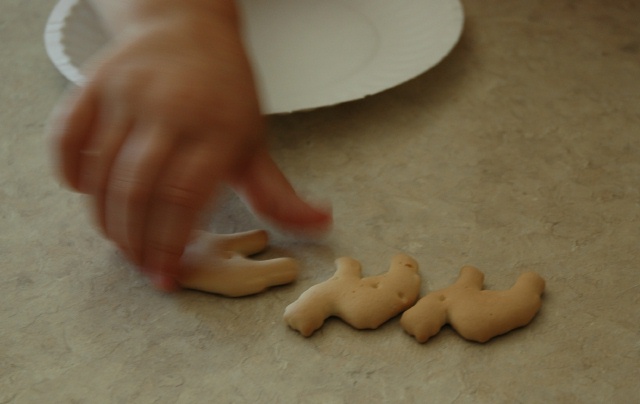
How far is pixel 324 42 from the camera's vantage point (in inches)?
35.1

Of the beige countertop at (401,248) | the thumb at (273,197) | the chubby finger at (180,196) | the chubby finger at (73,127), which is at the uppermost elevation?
the chubby finger at (73,127)

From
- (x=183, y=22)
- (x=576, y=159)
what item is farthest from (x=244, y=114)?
(x=576, y=159)

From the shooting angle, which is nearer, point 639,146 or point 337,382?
point 337,382

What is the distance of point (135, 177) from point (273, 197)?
0.12 m

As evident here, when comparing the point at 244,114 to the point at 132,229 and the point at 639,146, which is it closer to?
the point at 132,229

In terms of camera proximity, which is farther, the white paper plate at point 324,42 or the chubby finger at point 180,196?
the white paper plate at point 324,42

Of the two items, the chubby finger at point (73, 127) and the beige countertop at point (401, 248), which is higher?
the chubby finger at point (73, 127)

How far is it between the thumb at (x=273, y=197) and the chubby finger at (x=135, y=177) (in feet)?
0.29

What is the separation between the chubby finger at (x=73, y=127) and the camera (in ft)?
1.77

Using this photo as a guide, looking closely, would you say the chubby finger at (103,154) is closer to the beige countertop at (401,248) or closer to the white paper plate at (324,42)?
the beige countertop at (401,248)

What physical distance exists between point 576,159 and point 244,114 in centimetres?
34

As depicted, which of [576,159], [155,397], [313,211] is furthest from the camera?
[576,159]

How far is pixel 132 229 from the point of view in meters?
0.54

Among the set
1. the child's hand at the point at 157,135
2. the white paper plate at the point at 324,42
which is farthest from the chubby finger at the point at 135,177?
the white paper plate at the point at 324,42
